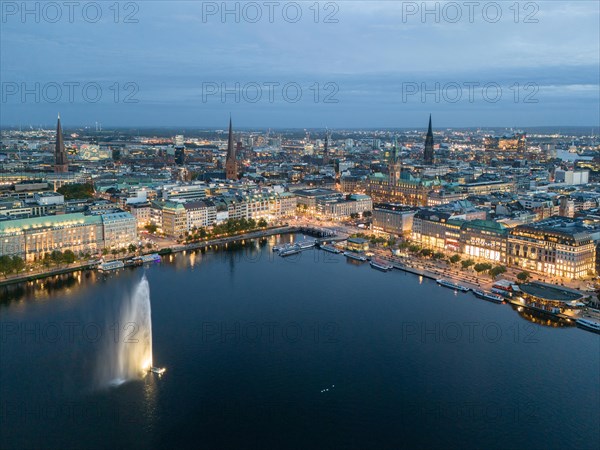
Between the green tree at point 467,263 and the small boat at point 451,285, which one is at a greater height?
the green tree at point 467,263

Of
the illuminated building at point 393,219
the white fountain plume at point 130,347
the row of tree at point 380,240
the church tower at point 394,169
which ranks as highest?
the church tower at point 394,169

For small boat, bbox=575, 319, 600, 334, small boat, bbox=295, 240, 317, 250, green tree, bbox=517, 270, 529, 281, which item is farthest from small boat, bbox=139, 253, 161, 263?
small boat, bbox=575, 319, 600, 334

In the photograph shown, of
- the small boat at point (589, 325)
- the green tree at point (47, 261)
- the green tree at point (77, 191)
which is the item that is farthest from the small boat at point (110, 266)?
the small boat at point (589, 325)

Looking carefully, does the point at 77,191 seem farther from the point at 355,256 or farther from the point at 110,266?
the point at 355,256

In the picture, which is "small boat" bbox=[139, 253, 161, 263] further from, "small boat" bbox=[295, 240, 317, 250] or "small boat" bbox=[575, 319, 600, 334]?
"small boat" bbox=[575, 319, 600, 334]

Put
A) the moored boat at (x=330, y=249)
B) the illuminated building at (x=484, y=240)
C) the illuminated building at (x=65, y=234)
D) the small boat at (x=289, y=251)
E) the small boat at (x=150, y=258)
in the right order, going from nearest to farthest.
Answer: the illuminated building at (x=65, y=234) < the illuminated building at (x=484, y=240) < the small boat at (x=150, y=258) < the small boat at (x=289, y=251) < the moored boat at (x=330, y=249)

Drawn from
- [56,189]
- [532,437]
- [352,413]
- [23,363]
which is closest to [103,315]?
[23,363]

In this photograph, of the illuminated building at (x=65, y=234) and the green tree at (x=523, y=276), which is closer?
the green tree at (x=523, y=276)

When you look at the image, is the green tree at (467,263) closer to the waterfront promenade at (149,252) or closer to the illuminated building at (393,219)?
the illuminated building at (393,219)
